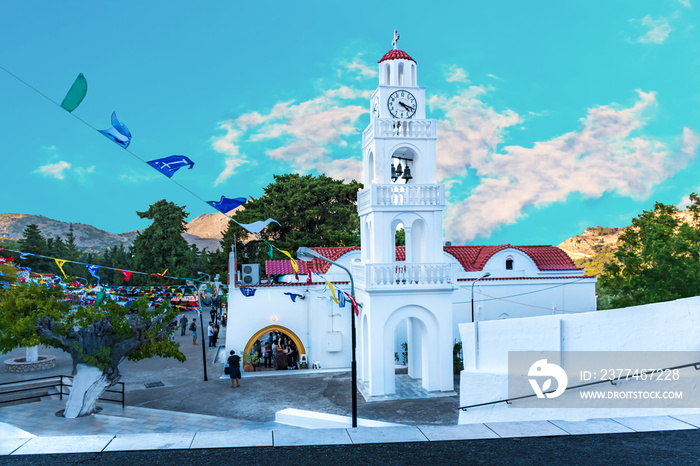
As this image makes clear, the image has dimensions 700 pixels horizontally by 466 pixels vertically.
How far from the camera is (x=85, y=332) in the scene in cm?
1773

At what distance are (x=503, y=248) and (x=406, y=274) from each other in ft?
34.3

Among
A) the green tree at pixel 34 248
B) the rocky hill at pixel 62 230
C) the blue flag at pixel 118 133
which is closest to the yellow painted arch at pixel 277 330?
the blue flag at pixel 118 133

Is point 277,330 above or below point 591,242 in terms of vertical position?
below

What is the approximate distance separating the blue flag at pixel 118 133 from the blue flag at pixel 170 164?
0.73 m

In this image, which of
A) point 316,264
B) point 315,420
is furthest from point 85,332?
point 316,264

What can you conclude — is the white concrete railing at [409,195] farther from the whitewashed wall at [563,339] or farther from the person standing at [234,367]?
the person standing at [234,367]

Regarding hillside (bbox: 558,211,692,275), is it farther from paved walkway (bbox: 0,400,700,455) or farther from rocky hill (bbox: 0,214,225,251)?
rocky hill (bbox: 0,214,225,251)

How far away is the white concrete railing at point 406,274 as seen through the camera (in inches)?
842

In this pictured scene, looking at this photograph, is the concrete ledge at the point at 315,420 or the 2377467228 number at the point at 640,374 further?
the concrete ledge at the point at 315,420

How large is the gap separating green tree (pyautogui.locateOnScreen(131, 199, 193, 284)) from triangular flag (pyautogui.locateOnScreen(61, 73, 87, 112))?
42.9m

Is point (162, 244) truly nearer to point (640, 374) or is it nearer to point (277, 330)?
point (277, 330)

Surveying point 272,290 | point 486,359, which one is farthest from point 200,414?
point 486,359

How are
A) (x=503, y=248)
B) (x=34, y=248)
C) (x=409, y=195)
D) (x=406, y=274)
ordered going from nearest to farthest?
(x=406, y=274)
(x=409, y=195)
(x=503, y=248)
(x=34, y=248)

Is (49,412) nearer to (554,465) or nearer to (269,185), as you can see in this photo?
(554,465)
